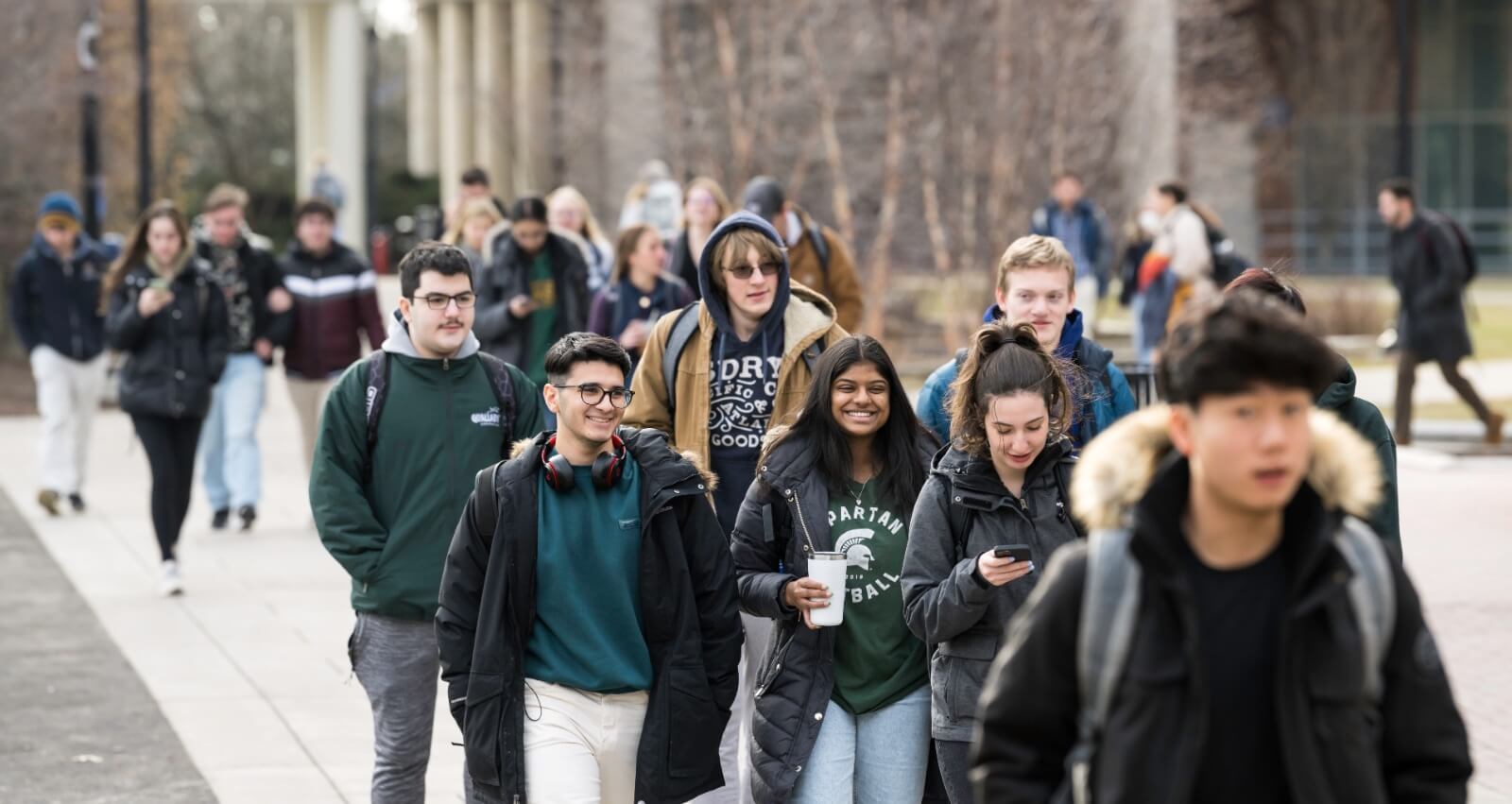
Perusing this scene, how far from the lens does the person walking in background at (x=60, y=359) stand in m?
14.4

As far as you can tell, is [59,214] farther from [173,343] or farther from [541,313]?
[541,313]

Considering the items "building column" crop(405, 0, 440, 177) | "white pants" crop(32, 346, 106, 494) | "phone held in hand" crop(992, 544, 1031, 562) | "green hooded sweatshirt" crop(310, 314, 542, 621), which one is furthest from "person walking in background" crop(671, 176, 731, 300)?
"building column" crop(405, 0, 440, 177)

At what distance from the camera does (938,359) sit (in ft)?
83.3

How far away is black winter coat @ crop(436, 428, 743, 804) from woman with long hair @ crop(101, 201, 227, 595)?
6.25 metres

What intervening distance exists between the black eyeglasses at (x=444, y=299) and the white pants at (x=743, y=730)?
3.88 feet

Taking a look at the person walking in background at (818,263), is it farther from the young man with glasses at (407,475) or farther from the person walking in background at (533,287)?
the young man with glasses at (407,475)

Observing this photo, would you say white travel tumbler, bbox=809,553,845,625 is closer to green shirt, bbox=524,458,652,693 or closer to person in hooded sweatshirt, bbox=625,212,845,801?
green shirt, bbox=524,458,652,693

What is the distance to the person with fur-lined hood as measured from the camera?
313cm

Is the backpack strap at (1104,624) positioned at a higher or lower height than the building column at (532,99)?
lower

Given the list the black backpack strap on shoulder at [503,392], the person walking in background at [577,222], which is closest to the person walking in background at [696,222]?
the person walking in background at [577,222]

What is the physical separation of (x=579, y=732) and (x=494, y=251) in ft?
21.2

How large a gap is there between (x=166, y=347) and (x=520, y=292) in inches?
73.9

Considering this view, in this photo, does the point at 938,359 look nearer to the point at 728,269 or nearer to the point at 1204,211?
the point at 1204,211

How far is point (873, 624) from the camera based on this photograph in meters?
5.59
